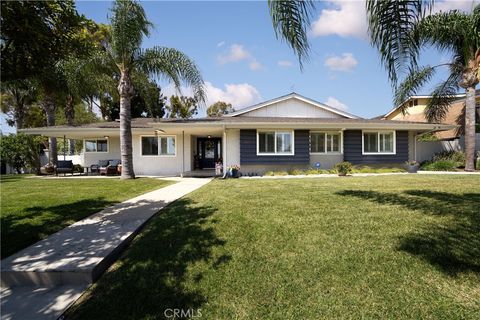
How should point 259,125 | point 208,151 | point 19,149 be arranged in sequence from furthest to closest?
point 208,151 → point 19,149 → point 259,125

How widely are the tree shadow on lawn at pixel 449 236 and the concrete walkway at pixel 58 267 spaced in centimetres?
454

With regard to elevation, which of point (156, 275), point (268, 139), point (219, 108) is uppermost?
point (219, 108)

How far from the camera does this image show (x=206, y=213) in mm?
6559

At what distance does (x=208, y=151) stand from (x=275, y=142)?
268 inches

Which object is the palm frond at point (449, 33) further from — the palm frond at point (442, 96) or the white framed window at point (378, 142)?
the white framed window at point (378, 142)

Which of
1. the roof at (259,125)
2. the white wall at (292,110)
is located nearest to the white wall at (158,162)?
the roof at (259,125)

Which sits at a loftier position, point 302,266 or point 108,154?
point 108,154

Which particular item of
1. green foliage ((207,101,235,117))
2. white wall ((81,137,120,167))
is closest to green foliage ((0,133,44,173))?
white wall ((81,137,120,167))

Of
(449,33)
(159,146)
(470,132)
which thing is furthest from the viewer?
(159,146)

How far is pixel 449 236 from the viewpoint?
4.68m

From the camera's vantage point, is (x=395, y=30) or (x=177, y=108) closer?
(x=395, y=30)

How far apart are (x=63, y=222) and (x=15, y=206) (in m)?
2.48

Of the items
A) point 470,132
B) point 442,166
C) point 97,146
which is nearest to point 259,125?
point 442,166

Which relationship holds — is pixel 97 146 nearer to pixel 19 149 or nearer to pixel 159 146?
pixel 159 146
